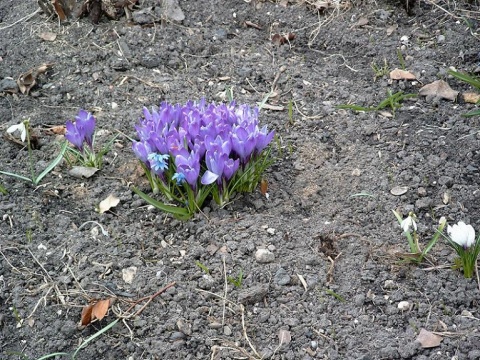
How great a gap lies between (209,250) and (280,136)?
2.55 ft

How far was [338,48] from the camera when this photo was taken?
143 inches

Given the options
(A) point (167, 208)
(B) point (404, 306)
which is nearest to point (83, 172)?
(A) point (167, 208)

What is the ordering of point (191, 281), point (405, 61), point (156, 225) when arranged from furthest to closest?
1. point (405, 61)
2. point (156, 225)
3. point (191, 281)

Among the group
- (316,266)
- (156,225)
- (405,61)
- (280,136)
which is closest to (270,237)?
(316,266)

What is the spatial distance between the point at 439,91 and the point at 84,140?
65.9 inches

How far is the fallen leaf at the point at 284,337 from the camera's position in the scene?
2221 millimetres

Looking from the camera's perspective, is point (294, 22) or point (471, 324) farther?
point (294, 22)

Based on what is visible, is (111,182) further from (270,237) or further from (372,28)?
(372,28)

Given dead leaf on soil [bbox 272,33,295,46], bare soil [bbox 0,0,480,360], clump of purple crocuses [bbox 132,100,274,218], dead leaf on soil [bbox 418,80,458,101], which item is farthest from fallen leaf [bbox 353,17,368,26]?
clump of purple crocuses [bbox 132,100,274,218]

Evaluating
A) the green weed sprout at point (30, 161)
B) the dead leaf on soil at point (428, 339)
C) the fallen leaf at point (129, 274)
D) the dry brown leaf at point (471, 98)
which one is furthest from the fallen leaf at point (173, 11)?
the dead leaf on soil at point (428, 339)

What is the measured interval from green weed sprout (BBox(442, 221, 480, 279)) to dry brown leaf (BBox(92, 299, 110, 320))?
1219 mm

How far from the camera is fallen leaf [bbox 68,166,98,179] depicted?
282cm

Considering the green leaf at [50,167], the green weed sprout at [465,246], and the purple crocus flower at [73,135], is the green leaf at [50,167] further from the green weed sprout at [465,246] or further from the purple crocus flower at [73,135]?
the green weed sprout at [465,246]

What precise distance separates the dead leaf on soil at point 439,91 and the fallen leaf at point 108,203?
156 centimetres
